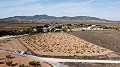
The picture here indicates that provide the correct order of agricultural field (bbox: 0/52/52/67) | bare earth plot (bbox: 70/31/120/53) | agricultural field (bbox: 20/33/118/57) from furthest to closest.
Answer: bare earth plot (bbox: 70/31/120/53)
agricultural field (bbox: 20/33/118/57)
agricultural field (bbox: 0/52/52/67)

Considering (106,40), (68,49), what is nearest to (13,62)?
(68,49)

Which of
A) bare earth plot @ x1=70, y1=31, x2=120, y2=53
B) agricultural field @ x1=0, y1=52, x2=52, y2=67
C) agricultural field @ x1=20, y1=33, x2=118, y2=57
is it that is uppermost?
agricultural field @ x1=0, y1=52, x2=52, y2=67

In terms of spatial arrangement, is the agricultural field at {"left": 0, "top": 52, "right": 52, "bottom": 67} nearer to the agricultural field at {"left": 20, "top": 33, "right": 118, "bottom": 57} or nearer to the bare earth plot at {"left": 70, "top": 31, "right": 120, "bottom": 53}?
the agricultural field at {"left": 20, "top": 33, "right": 118, "bottom": 57}

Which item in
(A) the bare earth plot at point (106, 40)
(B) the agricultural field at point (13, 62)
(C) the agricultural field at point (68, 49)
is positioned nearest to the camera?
(B) the agricultural field at point (13, 62)

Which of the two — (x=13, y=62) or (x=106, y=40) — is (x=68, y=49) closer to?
(x=13, y=62)

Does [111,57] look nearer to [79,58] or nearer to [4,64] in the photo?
[79,58]

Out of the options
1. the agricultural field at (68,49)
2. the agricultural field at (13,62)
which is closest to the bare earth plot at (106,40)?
the agricultural field at (68,49)

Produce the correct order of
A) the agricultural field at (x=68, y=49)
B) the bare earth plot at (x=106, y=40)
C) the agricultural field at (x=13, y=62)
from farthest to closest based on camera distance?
the bare earth plot at (x=106, y=40) < the agricultural field at (x=68, y=49) < the agricultural field at (x=13, y=62)

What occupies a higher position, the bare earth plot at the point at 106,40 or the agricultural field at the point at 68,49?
the agricultural field at the point at 68,49

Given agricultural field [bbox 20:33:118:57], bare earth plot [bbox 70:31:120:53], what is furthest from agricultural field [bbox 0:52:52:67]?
bare earth plot [bbox 70:31:120:53]

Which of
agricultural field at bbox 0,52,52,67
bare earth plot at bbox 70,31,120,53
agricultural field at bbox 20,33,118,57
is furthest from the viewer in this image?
bare earth plot at bbox 70,31,120,53

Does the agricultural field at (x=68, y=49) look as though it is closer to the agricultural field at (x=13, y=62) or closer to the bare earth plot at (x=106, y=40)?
the bare earth plot at (x=106, y=40)
